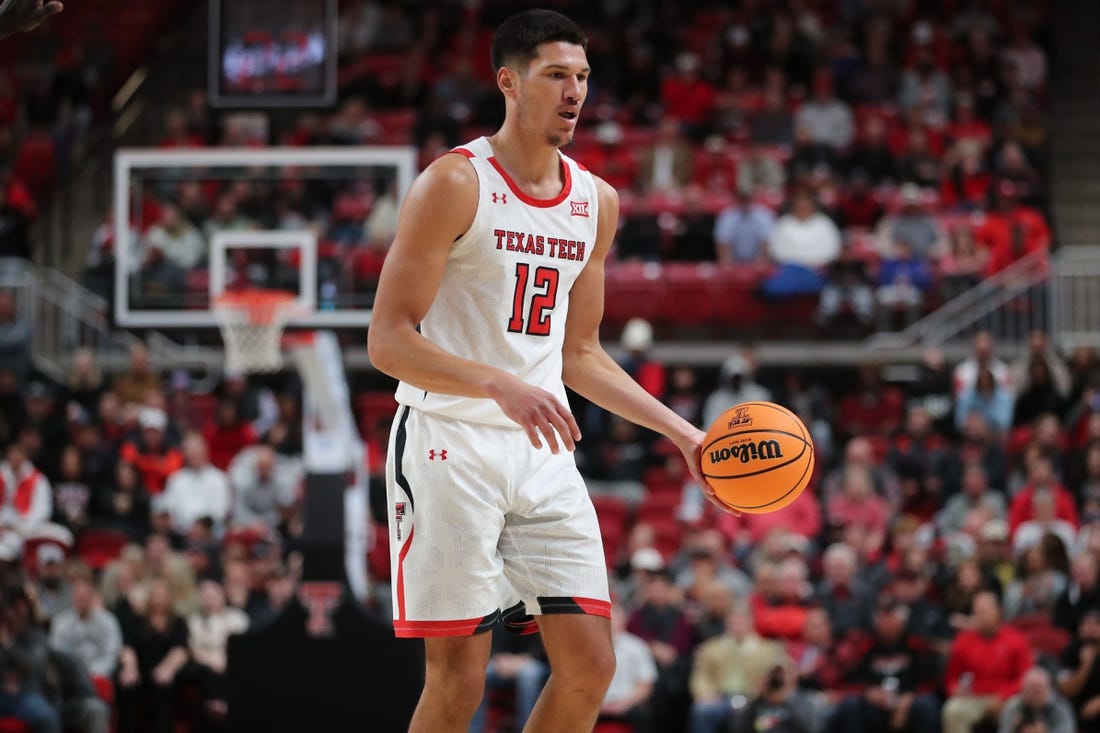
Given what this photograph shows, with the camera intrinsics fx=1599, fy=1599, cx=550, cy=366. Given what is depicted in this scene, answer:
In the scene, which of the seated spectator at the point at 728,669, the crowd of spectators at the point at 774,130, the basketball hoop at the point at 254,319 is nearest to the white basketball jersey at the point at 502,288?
the basketball hoop at the point at 254,319

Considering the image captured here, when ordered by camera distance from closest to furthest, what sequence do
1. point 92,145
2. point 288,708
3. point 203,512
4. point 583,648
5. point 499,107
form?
point 583,648 → point 288,708 → point 203,512 → point 499,107 → point 92,145

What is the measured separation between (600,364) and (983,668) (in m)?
6.86

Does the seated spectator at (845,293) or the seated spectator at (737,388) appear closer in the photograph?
the seated spectator at (737,388)

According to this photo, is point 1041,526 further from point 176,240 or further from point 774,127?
point 774,127

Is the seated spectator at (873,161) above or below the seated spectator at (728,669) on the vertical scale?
above

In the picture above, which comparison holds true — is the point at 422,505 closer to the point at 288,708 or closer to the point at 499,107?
the point at 288,708

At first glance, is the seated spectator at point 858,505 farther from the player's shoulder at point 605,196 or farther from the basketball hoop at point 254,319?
the player's shoulder at point 605,196

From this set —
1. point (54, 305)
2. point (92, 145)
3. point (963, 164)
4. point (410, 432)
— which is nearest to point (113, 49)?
point (92, 145)

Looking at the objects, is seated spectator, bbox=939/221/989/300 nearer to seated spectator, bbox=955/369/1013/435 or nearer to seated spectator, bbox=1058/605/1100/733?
seated spectator, bbox=955/369/1013/435

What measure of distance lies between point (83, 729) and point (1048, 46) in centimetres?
1446

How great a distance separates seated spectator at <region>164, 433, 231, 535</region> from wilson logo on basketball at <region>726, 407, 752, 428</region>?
993cm

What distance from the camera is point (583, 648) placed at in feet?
15.8

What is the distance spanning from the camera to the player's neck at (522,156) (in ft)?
16.5

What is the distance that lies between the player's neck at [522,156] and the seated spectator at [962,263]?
1193 cm
